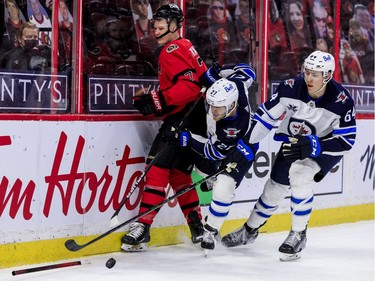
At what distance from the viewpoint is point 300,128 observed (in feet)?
17.4

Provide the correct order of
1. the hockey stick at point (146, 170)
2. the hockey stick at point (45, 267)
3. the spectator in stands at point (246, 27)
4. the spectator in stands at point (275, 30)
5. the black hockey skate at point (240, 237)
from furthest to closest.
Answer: the spectator in stands at point (275, 30) < the spectator in stands at point (246, 27) < the black hockey skate at point (240, 237) < the hockey stick at point (146, 170) < the hockey stick at point (45, 267)

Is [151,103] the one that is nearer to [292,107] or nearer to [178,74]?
[178,74]

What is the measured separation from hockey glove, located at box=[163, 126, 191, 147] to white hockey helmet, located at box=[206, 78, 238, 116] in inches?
10.3

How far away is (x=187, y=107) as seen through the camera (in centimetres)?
536

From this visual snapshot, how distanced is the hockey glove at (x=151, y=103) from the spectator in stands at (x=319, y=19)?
207 centimetres

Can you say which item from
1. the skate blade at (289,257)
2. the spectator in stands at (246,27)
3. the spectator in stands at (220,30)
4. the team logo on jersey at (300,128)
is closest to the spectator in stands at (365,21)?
the spectator in stands at (246,27)

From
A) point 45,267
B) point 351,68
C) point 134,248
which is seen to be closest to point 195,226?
point 134,248

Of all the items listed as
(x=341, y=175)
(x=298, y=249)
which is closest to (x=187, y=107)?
(x=298, y=249)

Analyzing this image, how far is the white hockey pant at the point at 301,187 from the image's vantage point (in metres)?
5.12

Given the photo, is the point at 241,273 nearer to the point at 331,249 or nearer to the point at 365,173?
the point at 331,249

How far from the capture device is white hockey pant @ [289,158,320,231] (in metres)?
5.12

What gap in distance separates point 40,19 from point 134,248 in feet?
4.58

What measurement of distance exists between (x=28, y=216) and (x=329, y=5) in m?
3.19

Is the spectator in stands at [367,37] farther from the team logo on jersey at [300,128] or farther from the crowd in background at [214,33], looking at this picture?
the team logo on jersey at [300,128]
